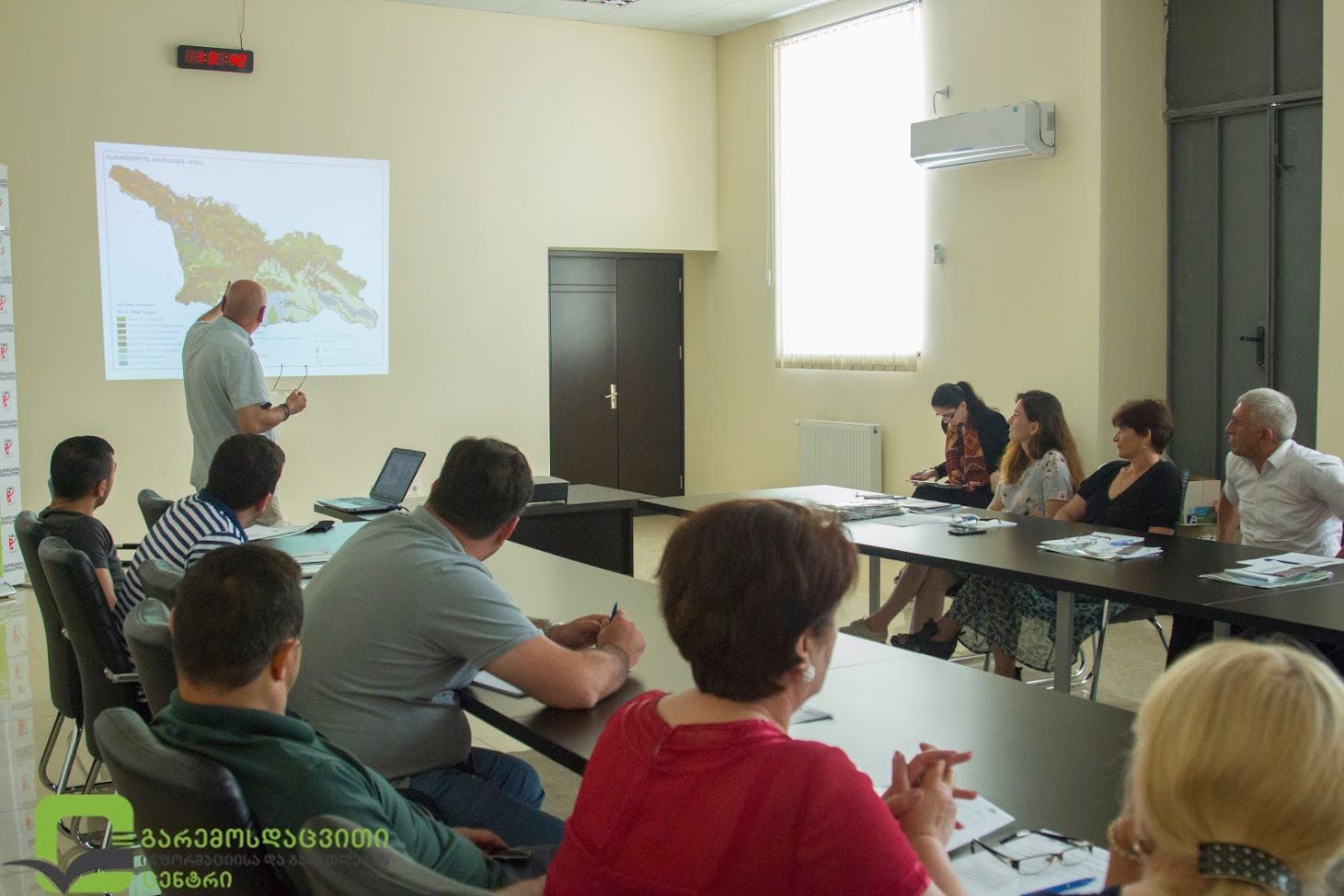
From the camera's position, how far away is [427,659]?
228 centimetres

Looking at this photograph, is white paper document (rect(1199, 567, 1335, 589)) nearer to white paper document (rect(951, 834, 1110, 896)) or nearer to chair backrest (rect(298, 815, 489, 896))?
white paper document (rect(951, 834, 1110, 896))

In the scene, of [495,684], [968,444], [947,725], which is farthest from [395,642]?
[968,444]

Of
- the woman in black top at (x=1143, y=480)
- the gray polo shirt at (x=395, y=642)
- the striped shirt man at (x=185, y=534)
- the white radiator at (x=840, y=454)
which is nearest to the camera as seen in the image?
the gray polo shirt at (x=395, y=642)

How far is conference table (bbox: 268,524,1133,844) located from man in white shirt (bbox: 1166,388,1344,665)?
205 centimetres

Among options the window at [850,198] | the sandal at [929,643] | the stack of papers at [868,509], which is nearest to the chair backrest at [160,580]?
the stack of papers at [868,509]

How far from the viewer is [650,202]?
9.29 metres

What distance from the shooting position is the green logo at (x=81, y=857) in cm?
284

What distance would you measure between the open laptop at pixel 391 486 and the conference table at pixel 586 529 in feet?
1.01

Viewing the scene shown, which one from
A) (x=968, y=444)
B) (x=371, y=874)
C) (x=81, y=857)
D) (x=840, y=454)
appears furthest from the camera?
(x=840, y=454)

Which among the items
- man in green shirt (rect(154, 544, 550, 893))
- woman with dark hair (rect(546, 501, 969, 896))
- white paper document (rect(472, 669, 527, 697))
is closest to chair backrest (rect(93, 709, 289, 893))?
man in green shirt (rect(154, 544, 550, 893))

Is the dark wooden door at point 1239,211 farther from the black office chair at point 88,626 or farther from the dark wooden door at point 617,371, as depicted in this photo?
the black office chair at point 88,626

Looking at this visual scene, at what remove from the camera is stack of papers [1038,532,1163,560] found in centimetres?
381

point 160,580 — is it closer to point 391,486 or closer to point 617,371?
point 391,486

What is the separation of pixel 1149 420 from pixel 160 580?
132 inches
